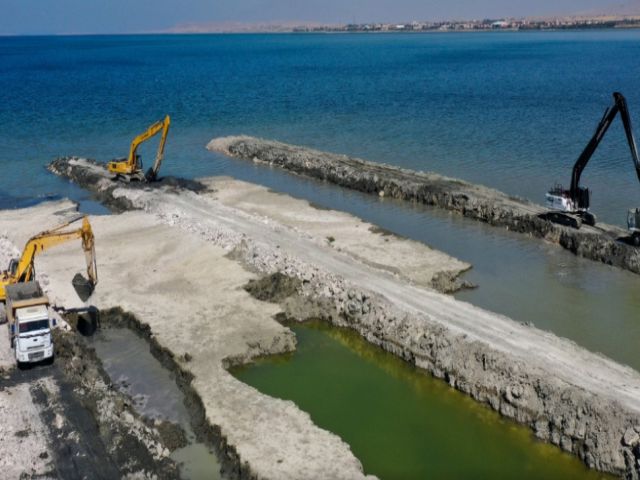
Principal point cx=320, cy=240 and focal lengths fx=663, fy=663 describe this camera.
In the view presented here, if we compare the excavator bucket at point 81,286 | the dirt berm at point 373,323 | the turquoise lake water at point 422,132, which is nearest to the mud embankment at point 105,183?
the turquoise lake water at point 422,132

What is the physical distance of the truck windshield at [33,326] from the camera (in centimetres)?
2145

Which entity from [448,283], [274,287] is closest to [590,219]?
[448,283]

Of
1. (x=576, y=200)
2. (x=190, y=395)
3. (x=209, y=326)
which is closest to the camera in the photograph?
(x=190, y=395)

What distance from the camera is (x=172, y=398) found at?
70.7ft

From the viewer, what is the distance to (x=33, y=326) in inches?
850

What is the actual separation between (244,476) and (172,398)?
5.09 metres

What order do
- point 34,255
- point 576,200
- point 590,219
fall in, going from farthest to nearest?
point 576,200 → point 590,219 → point 34,255

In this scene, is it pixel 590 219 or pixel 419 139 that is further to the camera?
pixel 419 139

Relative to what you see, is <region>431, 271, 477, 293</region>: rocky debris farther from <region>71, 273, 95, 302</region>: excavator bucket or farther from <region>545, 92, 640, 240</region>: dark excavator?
<region>71, 273, 95, 302</region>: excavator bucket

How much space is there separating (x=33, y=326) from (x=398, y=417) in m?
12.1

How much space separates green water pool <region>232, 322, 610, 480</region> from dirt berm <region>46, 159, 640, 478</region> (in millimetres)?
533

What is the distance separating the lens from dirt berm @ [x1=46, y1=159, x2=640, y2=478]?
19078 mm

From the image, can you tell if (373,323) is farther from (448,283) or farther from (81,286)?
(81,286)

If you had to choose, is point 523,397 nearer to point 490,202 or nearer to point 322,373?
point 322,373
